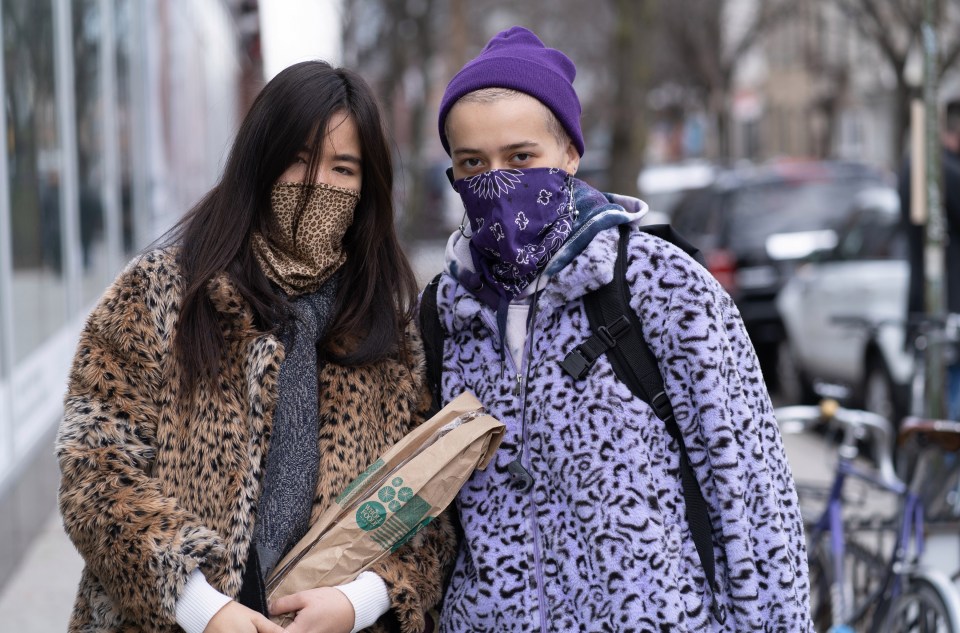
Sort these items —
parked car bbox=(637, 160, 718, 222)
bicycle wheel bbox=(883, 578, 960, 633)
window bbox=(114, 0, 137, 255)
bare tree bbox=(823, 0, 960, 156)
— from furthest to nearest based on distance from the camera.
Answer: bare tree bbox=(823, 0, 960, 156) → parked car bbox=(637, 160, 718, 222) → window bbox=(114, 0, 137, 255) → bicycle wheel bbox=(883, 578, 960, 633)

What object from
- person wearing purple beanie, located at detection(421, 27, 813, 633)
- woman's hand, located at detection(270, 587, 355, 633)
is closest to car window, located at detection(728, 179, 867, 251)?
person wearing purple beanie, located at detection(421, 27, 813, 633)

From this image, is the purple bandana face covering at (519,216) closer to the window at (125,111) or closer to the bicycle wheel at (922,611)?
the bicycle wheel at (922,611)

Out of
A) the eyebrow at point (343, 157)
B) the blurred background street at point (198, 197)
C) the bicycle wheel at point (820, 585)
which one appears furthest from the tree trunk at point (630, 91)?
the eyebrow at point (343, 157)

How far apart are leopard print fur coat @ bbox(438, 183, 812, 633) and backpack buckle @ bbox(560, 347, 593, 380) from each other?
0.04 ft

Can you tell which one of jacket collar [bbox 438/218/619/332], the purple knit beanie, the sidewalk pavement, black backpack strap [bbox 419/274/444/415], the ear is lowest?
→ the sidewalk pavement

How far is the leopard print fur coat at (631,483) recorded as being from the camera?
2.20 meters

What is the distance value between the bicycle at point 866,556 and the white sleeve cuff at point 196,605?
7.44ft

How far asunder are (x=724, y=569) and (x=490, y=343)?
1.96ft

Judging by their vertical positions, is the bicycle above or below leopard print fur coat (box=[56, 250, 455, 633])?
below

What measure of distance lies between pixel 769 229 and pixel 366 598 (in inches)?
365

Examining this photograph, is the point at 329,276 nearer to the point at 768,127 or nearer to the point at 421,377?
the point at 421,377

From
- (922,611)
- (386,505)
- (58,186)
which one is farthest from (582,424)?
(58,186)

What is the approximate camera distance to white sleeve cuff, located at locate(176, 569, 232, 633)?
212 centimetres

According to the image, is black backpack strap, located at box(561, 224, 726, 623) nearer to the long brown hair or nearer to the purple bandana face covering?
the purple bandana face covering
